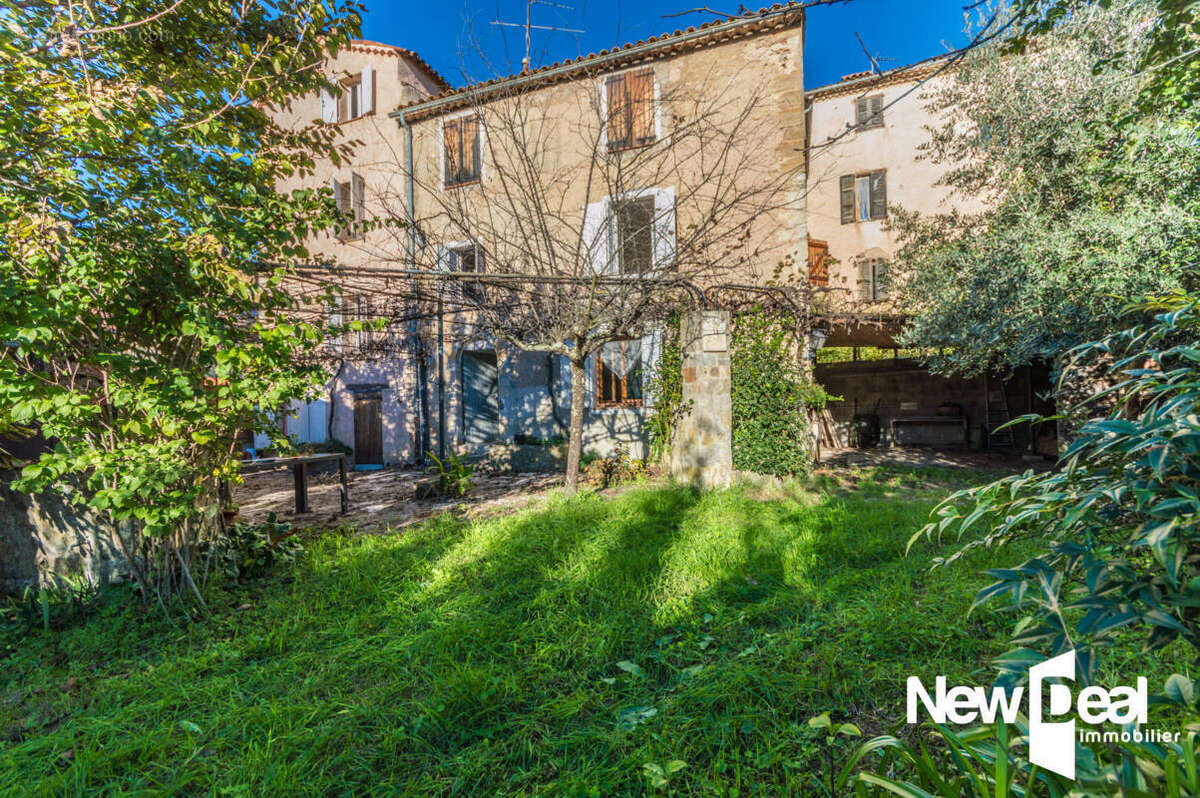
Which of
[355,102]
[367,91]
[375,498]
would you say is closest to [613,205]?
[375,498]

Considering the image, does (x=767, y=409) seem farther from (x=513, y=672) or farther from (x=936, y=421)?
(x=936, y=421)

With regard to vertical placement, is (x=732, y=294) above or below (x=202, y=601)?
above

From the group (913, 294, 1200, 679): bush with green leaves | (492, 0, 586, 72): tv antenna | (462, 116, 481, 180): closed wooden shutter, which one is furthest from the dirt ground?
(462, 116, 481, 180): closed wooden shutter

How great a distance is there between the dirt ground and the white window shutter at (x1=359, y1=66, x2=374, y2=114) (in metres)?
8.40

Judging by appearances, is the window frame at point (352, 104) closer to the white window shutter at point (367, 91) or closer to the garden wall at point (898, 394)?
the white window shutter at point (367, 91)

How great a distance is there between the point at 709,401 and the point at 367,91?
1105 centimetres

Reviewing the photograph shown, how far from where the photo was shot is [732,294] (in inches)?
283

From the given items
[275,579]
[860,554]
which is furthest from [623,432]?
[275,579]

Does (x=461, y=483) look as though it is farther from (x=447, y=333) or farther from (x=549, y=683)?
(x=549, y=683)

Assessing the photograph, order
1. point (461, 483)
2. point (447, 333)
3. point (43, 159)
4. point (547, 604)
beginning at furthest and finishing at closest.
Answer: point (447, 333), point (461, 483), point (547, 604), point (43, 159)

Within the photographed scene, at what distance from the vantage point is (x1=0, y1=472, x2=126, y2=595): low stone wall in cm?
333

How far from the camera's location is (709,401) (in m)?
6.47

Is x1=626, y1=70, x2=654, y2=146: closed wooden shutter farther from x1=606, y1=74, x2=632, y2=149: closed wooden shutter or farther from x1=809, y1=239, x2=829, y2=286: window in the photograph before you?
x1=809, y1=239, x2=829, y2=286: window

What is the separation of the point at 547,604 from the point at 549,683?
0.74 meters
